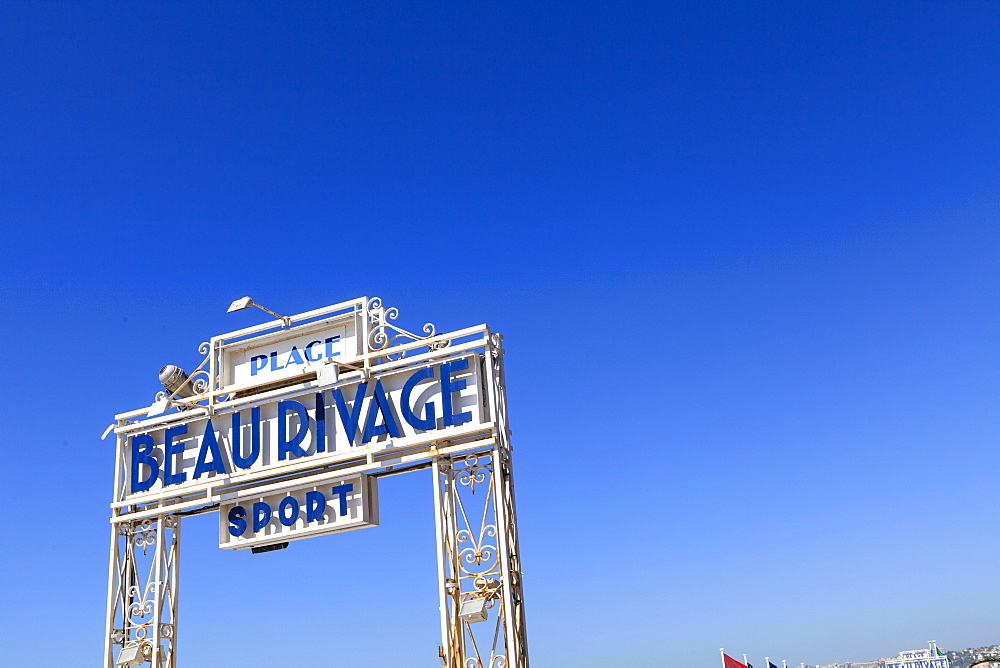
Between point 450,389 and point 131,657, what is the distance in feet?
21.6

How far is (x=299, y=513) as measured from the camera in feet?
44.0

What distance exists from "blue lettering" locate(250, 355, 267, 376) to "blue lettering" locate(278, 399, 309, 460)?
2.90 feet

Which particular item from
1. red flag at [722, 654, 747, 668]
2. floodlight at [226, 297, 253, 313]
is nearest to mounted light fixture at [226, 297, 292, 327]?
floodlight at [226, 297, 253, 313]

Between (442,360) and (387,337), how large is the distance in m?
1.05

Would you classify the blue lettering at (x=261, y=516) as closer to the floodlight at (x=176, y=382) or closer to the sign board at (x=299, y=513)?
the sign board at (x=299, y=513)

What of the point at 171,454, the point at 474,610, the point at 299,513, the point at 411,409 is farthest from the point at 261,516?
the point at 474,610

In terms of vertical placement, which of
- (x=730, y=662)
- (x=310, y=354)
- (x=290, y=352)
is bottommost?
(x=730, y=662)

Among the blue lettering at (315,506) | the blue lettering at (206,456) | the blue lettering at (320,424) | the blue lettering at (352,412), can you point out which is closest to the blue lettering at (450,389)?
the blue lettering at (352,412)

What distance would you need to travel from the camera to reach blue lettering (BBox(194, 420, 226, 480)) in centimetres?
1415

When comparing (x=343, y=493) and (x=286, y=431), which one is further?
(x=286, y=431)

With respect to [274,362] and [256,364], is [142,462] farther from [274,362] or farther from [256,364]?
[274,362]

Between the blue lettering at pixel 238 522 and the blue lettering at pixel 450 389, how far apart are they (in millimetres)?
3597

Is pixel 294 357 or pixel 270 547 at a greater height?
pixel 294 357

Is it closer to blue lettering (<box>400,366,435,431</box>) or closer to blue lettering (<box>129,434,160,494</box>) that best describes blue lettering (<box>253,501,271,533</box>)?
blue lettering (<box>129,434,160,494</box>)
